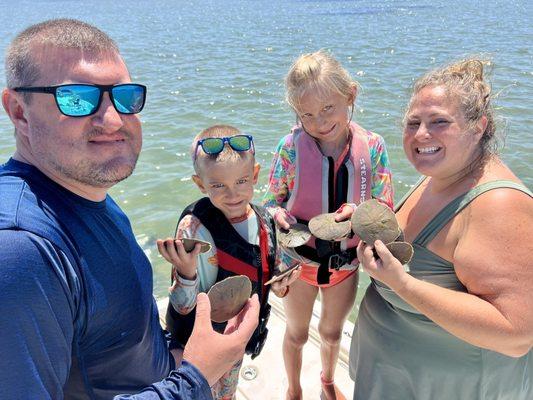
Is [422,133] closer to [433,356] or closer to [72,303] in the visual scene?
[433,356]

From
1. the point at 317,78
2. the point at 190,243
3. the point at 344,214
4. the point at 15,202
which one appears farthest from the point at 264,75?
the point at 15,202

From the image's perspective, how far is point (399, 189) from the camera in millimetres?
7871

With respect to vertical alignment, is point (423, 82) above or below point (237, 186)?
above

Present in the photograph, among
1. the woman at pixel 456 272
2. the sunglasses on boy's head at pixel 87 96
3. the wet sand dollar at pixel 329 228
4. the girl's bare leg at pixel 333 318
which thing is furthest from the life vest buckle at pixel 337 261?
the sunglasses on boy's head at pixel 87 96

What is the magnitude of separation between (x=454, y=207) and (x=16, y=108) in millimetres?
1838

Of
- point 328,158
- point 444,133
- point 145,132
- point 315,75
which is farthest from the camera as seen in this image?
point 145,132

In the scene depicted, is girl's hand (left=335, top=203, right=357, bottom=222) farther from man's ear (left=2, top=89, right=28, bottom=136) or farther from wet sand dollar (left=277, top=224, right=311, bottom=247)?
man's ear (left=2, top=89, right=28, bottom=136)

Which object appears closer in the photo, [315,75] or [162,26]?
[315,75]

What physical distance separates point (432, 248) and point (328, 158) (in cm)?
118

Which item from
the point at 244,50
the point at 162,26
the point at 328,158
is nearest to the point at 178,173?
the point at 328,158

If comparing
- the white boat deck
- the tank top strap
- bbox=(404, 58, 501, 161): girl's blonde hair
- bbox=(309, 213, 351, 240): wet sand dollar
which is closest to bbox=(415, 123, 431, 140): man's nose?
bbox=(404, 58, 501, 161): girl's blonde hair

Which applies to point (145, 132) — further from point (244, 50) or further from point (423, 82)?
point (244, 50)

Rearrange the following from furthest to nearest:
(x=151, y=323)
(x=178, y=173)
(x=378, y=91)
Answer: (x=378, y=91) → (x=178, y=173) → (x=151, y=323)

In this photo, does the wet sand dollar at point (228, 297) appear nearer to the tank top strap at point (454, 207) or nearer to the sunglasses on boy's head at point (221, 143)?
the sunglasses on boy's head at point (221, 143)
